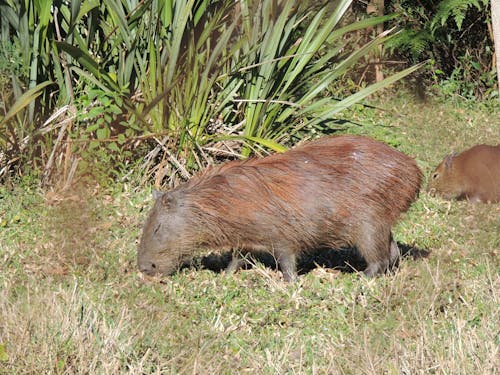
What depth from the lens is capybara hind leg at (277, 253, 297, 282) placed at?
5.94 meters

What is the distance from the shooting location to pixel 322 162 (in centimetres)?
594

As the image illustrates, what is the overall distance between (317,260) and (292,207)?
0.83 meters

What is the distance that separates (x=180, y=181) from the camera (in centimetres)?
741

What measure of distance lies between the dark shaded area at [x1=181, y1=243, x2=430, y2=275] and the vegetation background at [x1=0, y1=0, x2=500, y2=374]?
0.02 meters

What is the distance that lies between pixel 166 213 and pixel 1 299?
4.58 feet

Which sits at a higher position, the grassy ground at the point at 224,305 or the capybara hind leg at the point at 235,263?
the grassy ground at the point at 224,305

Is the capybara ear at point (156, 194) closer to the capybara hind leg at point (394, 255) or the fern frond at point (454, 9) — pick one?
the capybara hind leg at point (394, 255)

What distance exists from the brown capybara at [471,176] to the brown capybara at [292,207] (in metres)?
1.99

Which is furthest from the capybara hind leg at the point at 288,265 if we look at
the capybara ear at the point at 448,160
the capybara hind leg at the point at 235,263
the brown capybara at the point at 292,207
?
the capybara ear at the point at 448,160

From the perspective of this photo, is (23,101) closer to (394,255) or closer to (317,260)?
(317,260)

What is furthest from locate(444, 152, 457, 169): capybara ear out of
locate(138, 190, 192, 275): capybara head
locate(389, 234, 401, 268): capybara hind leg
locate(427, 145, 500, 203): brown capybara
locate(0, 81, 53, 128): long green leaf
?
locate(0, 81, 53, 128): long green leaf

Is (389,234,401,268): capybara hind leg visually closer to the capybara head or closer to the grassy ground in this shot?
the grassy ground

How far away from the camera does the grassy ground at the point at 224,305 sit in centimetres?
439

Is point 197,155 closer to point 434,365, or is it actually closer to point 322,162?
point 322,162
